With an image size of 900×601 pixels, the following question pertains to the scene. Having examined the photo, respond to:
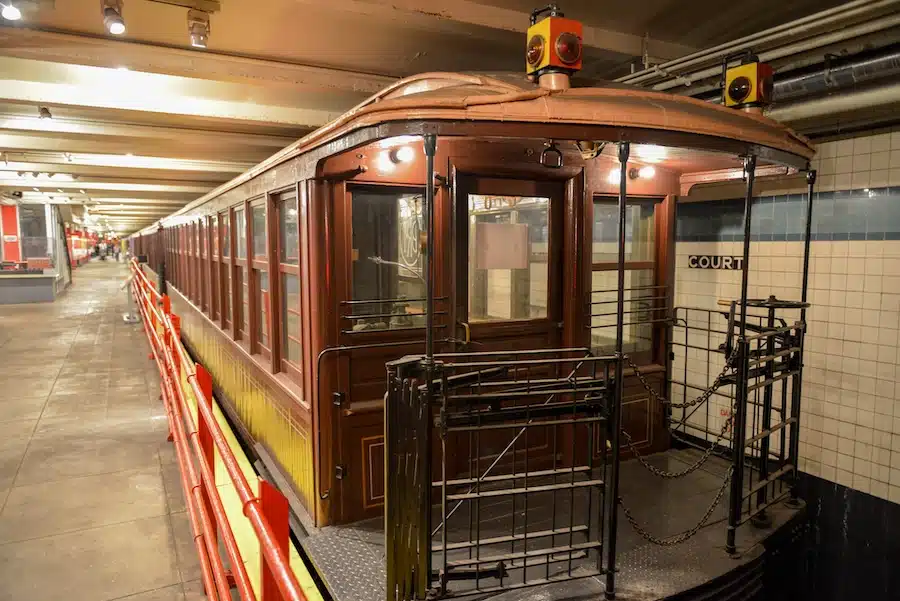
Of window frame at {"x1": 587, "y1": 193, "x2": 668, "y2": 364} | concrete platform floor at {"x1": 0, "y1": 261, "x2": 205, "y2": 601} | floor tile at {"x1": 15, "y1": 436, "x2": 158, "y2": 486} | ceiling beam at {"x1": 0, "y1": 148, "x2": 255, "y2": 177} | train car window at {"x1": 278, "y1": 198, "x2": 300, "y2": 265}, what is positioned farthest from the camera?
ceiling beam at {"x1": 0, "y1": 148, "x2": 255, "y2": 177}

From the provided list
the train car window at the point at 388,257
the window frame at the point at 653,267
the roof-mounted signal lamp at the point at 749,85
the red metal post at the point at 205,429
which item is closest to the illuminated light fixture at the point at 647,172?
the window frame at the point at 653,267

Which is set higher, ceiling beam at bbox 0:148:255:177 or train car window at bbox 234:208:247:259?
ceiling beam at bbox 0:148:255:177

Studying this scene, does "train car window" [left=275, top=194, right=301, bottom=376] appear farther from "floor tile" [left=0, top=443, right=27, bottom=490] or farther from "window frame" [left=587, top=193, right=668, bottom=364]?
"floor tile" [left=0, top=443, right=27, bottom=490]

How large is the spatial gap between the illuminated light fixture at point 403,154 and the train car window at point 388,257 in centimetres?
21

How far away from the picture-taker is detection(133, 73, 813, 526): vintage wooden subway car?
3.41m

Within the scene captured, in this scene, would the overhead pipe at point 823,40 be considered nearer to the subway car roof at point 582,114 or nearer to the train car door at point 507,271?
the subway car roof at point 582,114

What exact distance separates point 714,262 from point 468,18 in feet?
11.1

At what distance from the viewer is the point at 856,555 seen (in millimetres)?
4578

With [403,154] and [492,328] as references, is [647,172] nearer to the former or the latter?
[492,328]

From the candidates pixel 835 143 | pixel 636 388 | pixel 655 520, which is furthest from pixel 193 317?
pixel 835 143

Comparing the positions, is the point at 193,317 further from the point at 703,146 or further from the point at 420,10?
the point at 703,146

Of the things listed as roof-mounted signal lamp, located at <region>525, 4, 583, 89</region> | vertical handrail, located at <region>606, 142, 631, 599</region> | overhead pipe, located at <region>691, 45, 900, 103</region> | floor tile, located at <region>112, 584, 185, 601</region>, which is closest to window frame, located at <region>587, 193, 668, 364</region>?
overhead pipe, located at <region>691, 45, 900, 103</region>

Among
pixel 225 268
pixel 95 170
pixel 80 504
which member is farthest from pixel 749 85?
pixel 95 170

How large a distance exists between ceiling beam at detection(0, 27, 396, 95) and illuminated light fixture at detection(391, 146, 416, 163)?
1827 mm
